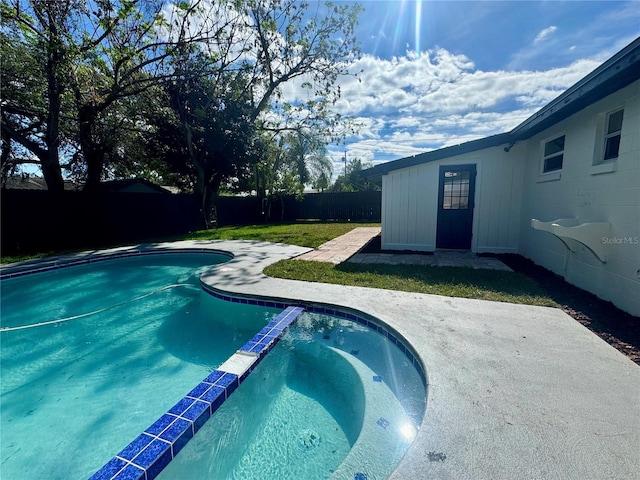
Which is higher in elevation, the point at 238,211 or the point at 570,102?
the point at 570,102

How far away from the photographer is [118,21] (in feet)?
25.8

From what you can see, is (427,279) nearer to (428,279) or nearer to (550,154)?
(428,279)

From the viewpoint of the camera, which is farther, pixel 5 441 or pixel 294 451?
pixel 5 441

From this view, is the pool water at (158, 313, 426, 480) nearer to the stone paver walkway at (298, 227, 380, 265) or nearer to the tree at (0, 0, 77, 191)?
the stone paver walkway at (298, 227, 380, 265)

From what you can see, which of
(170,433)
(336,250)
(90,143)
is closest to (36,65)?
(90,143)

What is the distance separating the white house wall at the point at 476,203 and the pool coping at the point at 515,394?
12.6 feet

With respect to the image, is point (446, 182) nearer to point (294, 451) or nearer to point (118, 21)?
point (294, 451)

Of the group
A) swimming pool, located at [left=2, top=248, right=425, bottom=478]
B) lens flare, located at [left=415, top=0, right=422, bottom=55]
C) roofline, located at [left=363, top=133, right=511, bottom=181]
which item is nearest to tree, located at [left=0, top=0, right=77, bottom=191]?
swimming pool, located at [left=2, top=248, right=425, bottom=478]

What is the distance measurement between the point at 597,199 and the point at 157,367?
6.24m

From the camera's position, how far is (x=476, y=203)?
269 inches

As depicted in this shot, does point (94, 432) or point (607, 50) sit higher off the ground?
point (607, 50)

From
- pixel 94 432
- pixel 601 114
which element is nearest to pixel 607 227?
pixel 601 114

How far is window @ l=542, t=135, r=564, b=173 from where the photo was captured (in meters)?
5.15

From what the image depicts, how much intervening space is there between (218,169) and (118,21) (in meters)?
6.25
